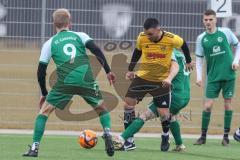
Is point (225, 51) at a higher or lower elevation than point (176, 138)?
higher

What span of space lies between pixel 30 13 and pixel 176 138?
4.98 m

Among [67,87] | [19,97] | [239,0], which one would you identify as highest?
[239,0]

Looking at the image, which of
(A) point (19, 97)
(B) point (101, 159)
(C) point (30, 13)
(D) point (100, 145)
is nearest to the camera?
(B) point (101, 159)

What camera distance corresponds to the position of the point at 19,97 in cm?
1933

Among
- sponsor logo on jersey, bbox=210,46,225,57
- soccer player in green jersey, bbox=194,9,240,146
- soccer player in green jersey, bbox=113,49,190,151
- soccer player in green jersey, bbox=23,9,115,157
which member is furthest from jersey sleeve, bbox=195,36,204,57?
soccer player in green jersey, bbox=23,9,115,157

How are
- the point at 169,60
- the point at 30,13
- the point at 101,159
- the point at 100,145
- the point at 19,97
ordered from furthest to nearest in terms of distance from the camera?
the point at 19,97, the point at 30,13, the point at 100,145, the point at 169,60, the point at 101,159

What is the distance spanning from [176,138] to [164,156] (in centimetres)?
85

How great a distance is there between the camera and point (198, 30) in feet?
53.9

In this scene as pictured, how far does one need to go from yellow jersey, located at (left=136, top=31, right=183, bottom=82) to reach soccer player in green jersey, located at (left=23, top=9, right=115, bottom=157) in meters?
1.06

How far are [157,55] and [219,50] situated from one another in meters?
2.09

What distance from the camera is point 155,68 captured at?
12109mm

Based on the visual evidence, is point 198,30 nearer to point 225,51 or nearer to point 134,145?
point 225,51

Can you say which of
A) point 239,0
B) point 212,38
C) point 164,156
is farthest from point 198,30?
point 164,156

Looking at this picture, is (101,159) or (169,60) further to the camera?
(169,60)
